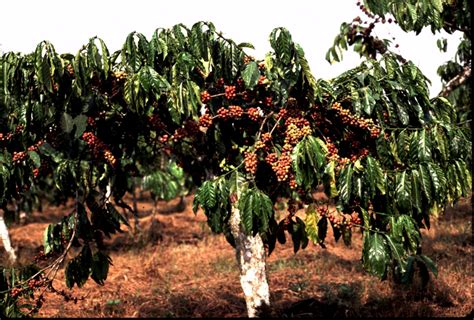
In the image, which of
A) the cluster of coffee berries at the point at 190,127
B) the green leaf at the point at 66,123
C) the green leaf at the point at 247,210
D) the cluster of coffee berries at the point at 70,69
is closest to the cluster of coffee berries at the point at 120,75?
the cluster of coffee berries at the point at 70,69

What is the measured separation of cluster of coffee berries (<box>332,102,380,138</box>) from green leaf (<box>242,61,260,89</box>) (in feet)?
Result: 1.71

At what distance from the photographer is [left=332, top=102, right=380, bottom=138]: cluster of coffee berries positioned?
3175 millimetres

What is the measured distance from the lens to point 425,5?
4.00m

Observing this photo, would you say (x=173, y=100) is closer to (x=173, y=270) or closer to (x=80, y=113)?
(x=80, y=113)

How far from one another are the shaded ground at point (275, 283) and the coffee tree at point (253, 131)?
257 cm

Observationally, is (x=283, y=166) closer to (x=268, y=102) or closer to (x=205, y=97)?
(x=268, y=102)

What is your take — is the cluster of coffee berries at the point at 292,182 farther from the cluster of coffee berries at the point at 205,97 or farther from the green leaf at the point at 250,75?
the cluster of coffee berries at the point at 205,97

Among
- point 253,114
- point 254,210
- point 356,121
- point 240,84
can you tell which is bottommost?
point 254,210

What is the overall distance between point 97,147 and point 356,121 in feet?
5.60

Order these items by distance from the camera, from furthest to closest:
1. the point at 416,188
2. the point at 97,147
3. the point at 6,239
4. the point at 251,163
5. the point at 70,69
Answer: the point at 6,239 < the point at 97,147 < the point at 70,69 < the point at 251,163 < the point at 416,188

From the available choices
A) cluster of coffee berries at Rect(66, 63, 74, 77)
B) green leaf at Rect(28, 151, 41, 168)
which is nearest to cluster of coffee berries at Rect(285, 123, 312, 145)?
cluster of coffee berries at Rect(66, 63, 74, 77)

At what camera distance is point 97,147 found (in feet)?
11.4

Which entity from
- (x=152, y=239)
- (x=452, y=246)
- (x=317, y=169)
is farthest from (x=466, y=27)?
(x=152, y=239)

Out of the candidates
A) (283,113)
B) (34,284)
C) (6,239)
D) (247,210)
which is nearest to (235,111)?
(283,113)
